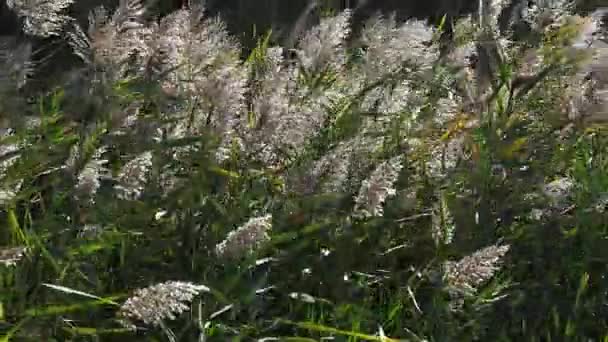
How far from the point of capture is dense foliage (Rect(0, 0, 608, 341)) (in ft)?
9.20

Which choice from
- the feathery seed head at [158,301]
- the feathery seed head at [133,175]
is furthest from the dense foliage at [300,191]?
the feathery seed head at [158,301]

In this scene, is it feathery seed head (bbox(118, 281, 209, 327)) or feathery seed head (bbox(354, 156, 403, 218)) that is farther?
feathery seed head (bbox(354, 156, 403, 218))

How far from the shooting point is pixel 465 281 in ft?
8.76

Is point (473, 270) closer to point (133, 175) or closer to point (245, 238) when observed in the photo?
point (245, 238)

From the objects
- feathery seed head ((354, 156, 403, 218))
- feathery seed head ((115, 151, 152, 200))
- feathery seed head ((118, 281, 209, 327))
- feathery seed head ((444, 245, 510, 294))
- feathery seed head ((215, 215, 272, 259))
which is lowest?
feathery seed head ((444, 245, 510, 294))

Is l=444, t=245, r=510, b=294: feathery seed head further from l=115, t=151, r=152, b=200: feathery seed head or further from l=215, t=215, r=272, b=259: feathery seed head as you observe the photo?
l=115, t=151, r=152, b=200: feathery seed head

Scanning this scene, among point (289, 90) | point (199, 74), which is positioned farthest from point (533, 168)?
point (199, 74)

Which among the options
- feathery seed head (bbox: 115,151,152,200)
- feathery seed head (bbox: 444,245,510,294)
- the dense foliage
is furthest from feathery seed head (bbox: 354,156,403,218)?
feathery seed head (bbox: 115,151,152,200)

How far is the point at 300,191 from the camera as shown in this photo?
2984mm

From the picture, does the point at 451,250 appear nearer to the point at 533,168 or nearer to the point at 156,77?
the point at 533,168

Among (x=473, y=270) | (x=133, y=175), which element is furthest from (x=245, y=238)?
(x=473, y=270)

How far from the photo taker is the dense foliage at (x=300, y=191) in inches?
110

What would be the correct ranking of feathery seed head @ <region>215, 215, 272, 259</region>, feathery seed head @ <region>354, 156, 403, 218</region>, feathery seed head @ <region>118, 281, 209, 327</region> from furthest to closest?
feathery seed head @ <region>354, 156, 403, 218</region> < feathery seed head @ <region>215, 215, 272, 259</region> < feathery seed head @ <region>118, 281, 209, 327</region>

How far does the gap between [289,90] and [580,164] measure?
936 mm
